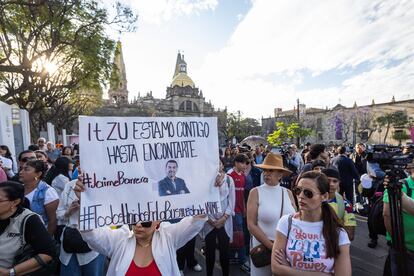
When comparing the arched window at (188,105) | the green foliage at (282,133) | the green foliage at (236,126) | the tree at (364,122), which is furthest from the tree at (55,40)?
the arched window at (188,105)

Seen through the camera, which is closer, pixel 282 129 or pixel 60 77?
pixel 60 77

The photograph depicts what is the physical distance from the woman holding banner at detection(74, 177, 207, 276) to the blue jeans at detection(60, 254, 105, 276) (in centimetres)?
93

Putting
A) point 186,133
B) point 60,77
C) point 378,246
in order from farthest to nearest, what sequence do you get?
point 60,77, point 378,246, point 186,133

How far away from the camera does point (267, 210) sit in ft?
9.60

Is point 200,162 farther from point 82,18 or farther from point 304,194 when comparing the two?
point 82,18

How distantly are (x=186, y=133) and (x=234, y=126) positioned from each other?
5836 cm

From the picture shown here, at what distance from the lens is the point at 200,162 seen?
2463 millimetres

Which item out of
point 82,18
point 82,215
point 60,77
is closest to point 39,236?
point 82,215

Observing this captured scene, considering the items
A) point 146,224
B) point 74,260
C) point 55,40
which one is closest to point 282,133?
point 55,40

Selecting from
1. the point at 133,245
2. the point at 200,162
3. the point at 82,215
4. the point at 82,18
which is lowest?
the point at 133,245

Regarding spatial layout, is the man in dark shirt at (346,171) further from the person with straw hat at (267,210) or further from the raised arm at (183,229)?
the raised arm at (183,229)

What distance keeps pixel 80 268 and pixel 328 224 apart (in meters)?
2.50

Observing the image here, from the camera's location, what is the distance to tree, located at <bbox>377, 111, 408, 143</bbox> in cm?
5189

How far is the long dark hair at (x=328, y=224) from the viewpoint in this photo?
78.3 inches
